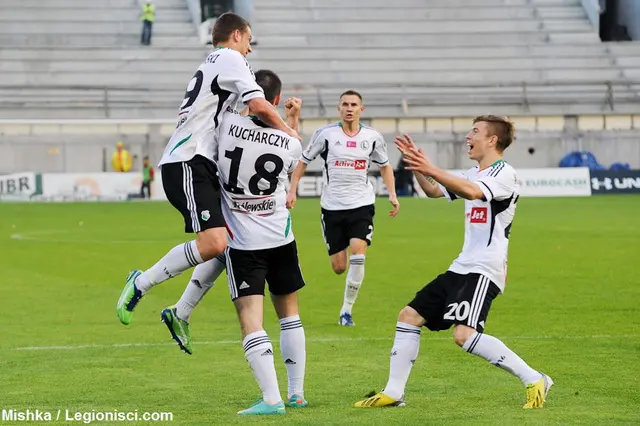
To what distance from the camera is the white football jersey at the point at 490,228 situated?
26.3 ft

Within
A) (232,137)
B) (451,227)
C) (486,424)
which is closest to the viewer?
(486,424)

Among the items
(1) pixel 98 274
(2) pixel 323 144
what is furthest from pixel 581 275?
(1) pixel 98 274

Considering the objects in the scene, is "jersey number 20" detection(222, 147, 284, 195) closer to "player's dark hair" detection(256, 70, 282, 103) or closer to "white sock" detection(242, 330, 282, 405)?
"player's dark hair" detection(256, 70, 282, 103)

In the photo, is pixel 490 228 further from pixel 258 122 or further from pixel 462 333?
pixel 258 122

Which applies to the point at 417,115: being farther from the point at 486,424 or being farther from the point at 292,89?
the point at 486,424

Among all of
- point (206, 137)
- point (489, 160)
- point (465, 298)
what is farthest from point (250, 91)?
point (465, 298)

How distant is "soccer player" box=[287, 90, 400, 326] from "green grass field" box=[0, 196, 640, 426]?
0.83 meters

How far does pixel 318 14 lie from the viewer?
176 feet

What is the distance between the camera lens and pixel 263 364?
793 centimetres

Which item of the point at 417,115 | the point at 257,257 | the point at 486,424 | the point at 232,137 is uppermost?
the point at 417,115

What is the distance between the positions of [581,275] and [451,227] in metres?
10.7

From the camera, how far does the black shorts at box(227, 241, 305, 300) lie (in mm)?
8141

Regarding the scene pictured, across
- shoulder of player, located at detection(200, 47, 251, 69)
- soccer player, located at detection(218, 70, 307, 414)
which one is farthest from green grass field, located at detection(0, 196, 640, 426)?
shoulder of player, located at detection(200, 47, 251, 69)

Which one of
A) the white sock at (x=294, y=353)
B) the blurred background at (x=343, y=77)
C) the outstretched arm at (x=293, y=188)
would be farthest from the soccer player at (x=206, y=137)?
the blurred background at (x=343, y=77)
